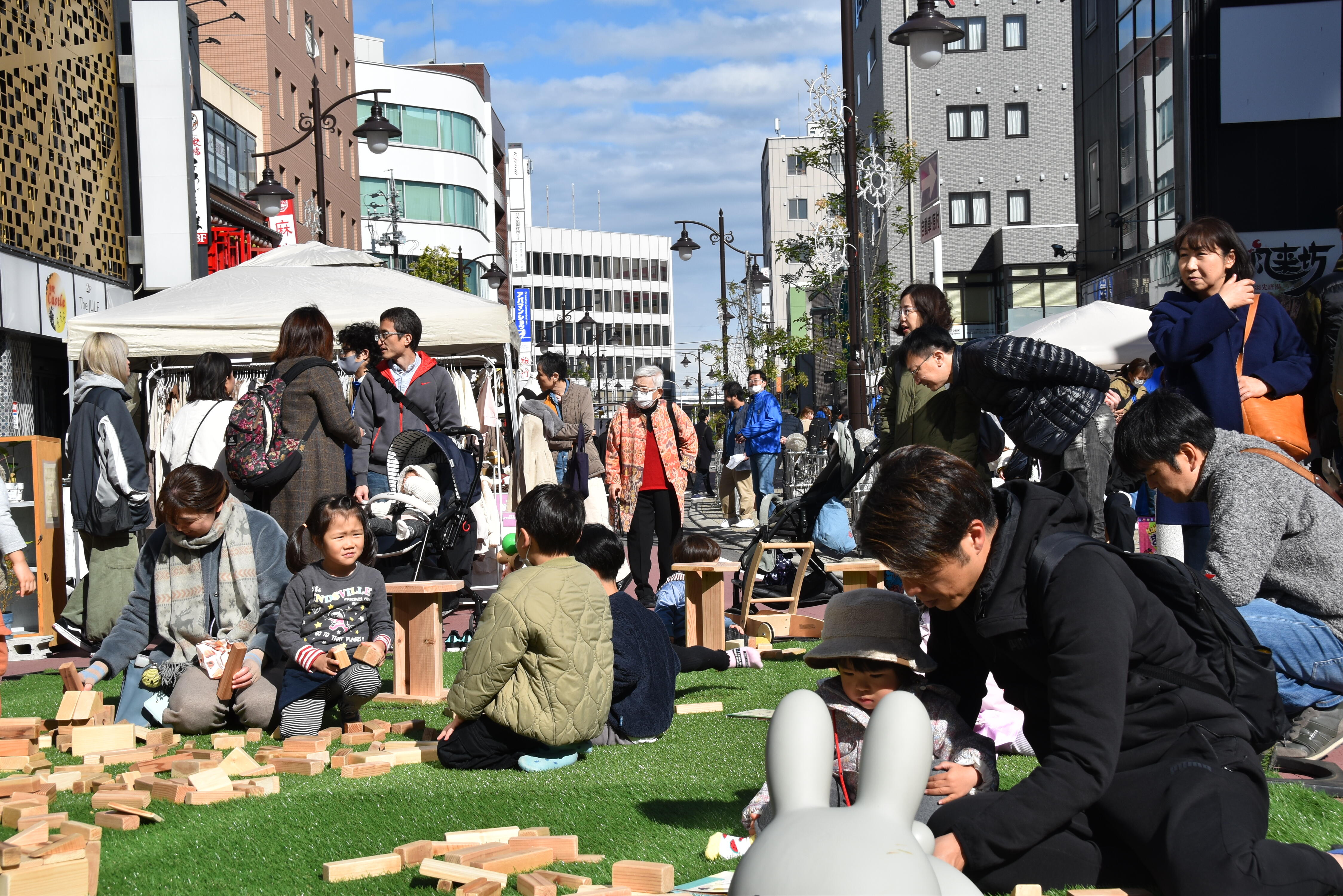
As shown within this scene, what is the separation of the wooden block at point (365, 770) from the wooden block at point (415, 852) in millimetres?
1418

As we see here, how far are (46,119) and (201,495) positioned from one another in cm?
1177

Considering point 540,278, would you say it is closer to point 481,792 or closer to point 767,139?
point 767,139

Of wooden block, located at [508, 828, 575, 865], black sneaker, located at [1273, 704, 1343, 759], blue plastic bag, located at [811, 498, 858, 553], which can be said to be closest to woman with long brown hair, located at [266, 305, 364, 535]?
blue plastic bag, located at [811, 498, 858, 553]

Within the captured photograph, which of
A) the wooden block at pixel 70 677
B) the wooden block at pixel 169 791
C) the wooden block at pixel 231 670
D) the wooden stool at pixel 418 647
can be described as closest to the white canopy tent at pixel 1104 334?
the wooden stool at pixel 418 647

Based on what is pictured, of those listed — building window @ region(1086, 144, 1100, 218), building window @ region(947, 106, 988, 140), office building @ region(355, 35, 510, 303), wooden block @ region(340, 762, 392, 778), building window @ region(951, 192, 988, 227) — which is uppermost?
office building @ region(355, 35, 510, 303)

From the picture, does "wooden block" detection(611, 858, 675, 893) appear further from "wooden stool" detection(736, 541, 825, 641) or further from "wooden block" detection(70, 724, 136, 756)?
"wooden stool" detection(736, 541, 825, 641)

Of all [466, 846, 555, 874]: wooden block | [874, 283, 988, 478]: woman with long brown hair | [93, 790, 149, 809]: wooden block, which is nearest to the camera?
[466, 846, 555, 874]: wooden block

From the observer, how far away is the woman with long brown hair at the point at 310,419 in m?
7.71

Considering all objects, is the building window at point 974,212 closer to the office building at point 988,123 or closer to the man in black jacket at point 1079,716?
the office building at point 988,123

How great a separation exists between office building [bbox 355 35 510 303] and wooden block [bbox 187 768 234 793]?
192 ft

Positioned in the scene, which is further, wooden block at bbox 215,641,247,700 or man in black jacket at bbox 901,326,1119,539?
wooden block at bbox 215,641,247,700

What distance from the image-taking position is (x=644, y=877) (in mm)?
3230

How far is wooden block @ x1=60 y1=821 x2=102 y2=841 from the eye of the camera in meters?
3.70

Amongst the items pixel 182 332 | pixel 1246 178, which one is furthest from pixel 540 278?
pixel 182 332
